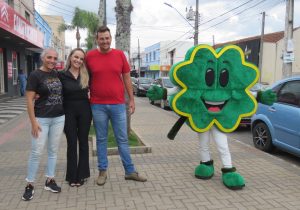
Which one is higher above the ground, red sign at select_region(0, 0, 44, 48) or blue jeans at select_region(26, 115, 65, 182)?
red sign at select_region(0, 0, 44, 48)

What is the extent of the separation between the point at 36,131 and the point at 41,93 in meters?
0.44

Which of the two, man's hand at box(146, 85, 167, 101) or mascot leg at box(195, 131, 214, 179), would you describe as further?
mascot leg at box(195, 131, 214, 179)

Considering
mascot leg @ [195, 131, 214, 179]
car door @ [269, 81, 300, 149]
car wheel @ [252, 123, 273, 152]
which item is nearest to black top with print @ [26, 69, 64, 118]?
mascot leg @ [195, 131, 214, 179]

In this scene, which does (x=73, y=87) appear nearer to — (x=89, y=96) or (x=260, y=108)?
(x=89, y=96)

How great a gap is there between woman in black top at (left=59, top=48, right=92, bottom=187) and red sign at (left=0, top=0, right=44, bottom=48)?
872 cm

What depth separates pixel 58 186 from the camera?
443 cm

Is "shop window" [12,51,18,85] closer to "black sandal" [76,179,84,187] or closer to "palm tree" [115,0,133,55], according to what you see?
"palm tree" [115,0,133,55]

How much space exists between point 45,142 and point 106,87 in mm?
1005

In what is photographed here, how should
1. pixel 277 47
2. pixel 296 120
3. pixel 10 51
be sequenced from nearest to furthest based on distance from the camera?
pixel 296 120 < pixel 10 51 < pixel 277 47

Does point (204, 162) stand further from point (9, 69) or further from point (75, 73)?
point (9, 69)

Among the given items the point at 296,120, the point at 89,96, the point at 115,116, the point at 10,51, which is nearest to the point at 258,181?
the point at 296,120

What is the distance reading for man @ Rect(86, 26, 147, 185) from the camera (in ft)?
14.2

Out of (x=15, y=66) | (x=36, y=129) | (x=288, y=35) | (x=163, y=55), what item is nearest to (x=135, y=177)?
(x=36, y=129)

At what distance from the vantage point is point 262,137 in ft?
22.4
